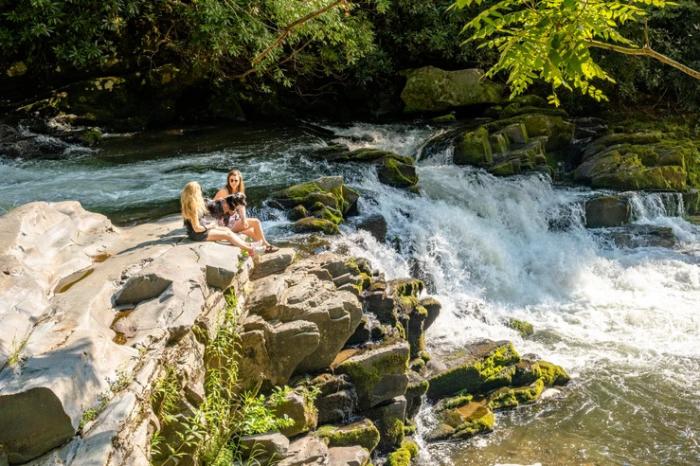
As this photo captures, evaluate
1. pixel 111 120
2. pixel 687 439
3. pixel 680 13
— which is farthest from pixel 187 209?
pixel 680 13

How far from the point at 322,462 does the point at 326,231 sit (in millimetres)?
4145

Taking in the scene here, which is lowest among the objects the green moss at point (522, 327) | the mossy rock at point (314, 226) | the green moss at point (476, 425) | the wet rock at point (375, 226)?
the green moss at point (476, 425)

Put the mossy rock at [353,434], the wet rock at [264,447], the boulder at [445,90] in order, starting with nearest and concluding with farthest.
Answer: the wet rock at [264,447], the mossy rock at [353,434], the boulder at [445,90]

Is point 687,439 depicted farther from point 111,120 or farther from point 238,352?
point 111,120

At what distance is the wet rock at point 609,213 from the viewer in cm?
1257

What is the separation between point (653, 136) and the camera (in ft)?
48.4

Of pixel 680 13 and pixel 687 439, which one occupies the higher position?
pixel 680 13

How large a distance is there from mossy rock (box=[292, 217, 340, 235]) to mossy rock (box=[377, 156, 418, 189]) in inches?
109

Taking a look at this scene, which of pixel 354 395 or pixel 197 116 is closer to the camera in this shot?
pixel 354 395

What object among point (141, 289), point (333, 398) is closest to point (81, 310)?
point (141, 289)

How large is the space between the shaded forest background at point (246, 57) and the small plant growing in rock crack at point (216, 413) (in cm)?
686

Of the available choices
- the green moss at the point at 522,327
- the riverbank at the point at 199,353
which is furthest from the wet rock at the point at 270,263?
the green moss at the point at 522,327

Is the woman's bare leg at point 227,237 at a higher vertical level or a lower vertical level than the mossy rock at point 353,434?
higher

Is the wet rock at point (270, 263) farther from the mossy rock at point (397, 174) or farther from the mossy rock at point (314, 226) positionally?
the mossy rock at point (397, 174)
